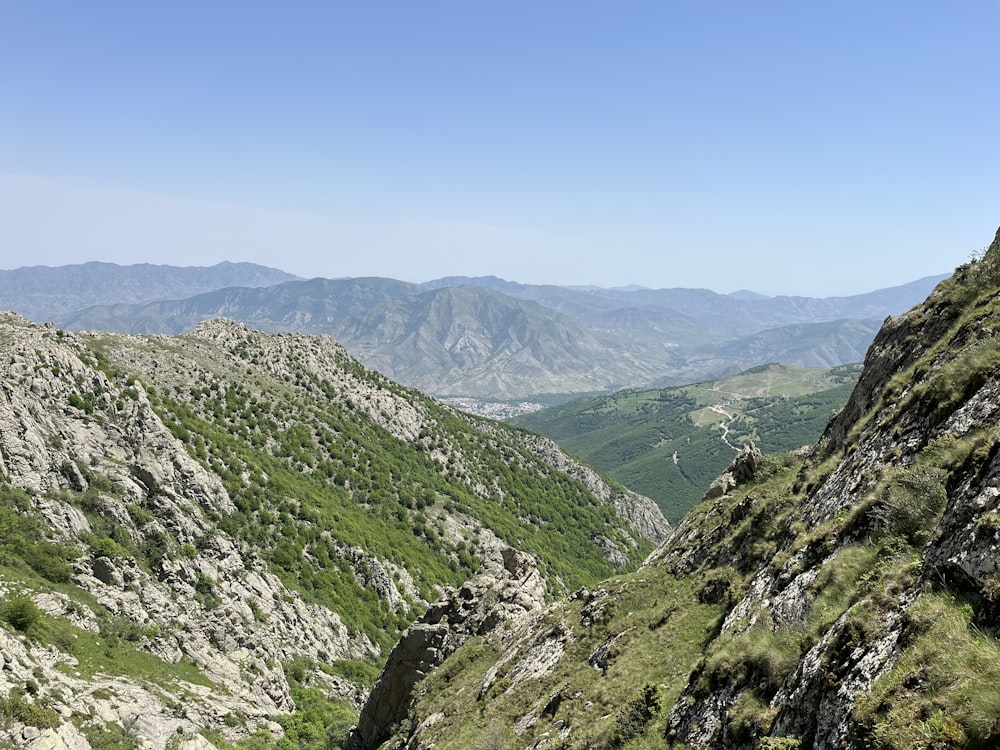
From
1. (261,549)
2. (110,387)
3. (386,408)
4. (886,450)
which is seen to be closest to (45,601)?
(261,549)

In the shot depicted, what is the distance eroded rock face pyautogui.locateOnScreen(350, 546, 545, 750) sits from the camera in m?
39.7

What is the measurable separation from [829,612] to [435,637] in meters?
34.6

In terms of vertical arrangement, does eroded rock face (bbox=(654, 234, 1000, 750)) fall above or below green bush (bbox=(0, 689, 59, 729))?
above

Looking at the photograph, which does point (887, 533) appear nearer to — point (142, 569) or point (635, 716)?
→ point (635, 716)

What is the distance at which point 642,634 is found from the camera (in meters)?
24.2

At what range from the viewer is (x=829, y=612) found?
12.7 metres

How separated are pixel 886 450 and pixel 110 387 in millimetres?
81084

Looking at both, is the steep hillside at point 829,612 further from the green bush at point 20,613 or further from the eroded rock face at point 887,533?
the green bush at point 20,613

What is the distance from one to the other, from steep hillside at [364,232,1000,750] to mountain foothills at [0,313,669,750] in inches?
632

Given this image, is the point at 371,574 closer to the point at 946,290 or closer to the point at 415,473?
the point at 415,473

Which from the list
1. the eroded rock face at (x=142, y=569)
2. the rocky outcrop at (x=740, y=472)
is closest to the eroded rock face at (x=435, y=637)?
the eroded rock face at (x=142, y=569)

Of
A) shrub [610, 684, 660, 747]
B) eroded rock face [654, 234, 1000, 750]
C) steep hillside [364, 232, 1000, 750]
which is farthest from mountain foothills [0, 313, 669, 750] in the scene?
eroded rock face [654, 234, 1000, 750]

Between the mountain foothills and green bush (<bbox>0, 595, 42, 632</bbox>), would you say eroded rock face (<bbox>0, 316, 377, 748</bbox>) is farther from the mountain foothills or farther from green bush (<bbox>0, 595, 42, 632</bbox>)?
green bush (<bbox>0, 595, 42, 632</bbox>)

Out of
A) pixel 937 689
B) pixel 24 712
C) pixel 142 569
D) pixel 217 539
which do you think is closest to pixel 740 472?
pixel 937 689
